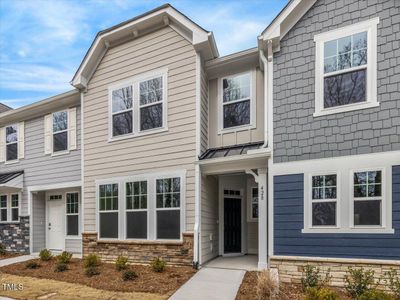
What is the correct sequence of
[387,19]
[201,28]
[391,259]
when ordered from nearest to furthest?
1. [391,259]
2. [387,19]
3. [201,28]

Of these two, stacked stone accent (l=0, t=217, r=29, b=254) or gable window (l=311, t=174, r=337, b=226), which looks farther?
stacked stone accent (l=0, t=217, r=29, b=254)

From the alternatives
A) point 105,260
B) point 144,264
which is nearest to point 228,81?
point 144,264

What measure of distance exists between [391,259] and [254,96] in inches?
196

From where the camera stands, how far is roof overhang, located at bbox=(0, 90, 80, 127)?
11127 mm

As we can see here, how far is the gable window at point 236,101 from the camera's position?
8.69 meters

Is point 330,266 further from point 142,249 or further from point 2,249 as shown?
point 2,249

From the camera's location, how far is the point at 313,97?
280 inches

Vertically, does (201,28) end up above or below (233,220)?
above

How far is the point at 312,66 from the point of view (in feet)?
23.6

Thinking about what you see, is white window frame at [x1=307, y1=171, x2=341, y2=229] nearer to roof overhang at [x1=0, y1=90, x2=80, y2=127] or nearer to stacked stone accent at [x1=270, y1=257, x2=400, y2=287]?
stacked stone accent at [x1=270, y1=257, x2=400, y2=287]

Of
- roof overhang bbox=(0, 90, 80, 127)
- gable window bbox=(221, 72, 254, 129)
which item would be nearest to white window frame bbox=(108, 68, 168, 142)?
gable window bbox=(221, 72, 254, 129)

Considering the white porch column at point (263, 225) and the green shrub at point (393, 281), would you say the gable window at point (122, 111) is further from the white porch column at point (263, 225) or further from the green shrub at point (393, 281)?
the green shrub at point (393, 281)

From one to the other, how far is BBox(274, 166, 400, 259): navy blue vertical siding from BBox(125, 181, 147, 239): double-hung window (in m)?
3.91

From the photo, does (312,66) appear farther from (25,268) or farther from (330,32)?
(25,268)
